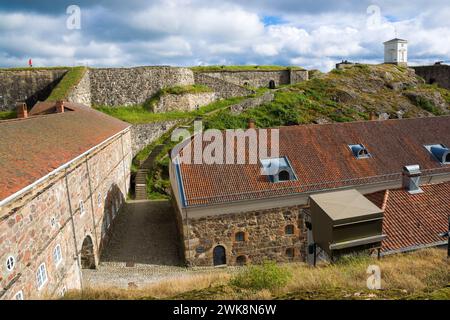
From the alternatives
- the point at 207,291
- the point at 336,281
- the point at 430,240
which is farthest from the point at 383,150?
the point at 207,291

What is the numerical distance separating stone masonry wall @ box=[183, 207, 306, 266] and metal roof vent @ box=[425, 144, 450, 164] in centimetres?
927

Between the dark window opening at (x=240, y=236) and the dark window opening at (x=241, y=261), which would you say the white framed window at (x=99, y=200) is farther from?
the dark window opening at (x=241, y=261)

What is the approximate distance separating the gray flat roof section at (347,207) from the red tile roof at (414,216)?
118cm

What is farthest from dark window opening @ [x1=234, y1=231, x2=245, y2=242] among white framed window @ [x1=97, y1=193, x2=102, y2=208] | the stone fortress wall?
the stone fortress wall

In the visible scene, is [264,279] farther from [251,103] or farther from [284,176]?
[251,103]

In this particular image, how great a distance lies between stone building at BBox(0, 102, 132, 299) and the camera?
8.09 meters

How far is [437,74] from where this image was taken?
180ft

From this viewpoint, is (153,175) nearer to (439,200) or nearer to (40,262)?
(40,262)

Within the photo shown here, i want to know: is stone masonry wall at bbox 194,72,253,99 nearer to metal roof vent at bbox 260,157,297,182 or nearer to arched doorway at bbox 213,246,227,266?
metal roof vent at bbox 260,157,297,182

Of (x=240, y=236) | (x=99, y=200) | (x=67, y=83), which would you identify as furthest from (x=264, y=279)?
(x=67, y=83)

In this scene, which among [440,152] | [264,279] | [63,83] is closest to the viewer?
[264,279]

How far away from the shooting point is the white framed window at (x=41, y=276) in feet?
30.2

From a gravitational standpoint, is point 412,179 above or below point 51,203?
below

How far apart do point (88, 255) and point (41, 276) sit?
597 cm
